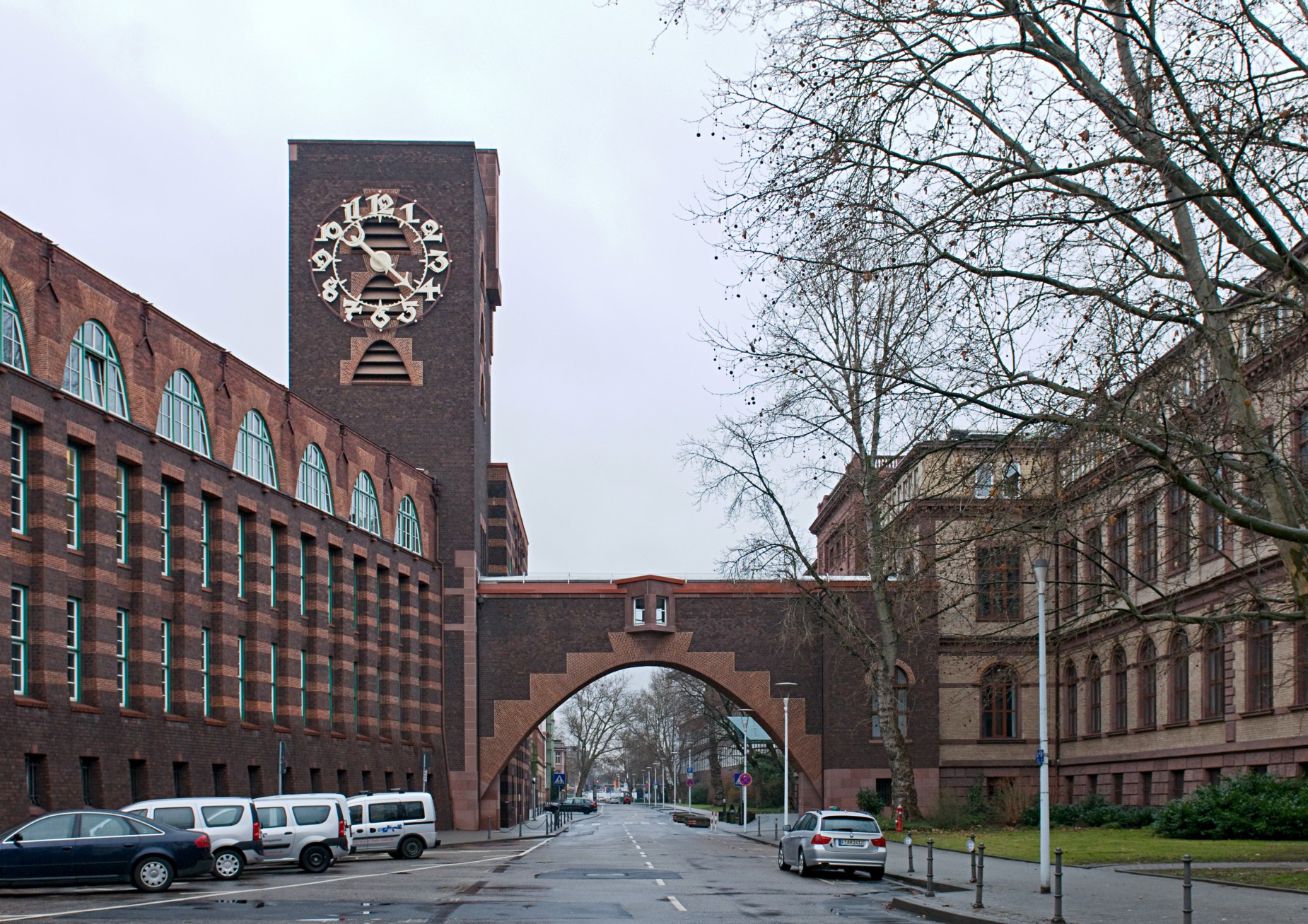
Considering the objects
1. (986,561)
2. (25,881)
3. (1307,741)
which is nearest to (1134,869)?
(986,561)

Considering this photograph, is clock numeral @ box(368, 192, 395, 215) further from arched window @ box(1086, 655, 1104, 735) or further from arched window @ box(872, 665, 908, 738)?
arched window @ box(1086, 655, 1104, 735)

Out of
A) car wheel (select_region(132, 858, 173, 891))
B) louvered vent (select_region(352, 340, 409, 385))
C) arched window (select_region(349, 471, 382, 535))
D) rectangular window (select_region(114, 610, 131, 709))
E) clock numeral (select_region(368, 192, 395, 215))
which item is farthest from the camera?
clock numeral (select_region(368, 192, 395, 215))

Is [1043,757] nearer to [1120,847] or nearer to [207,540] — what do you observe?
[1120,847]

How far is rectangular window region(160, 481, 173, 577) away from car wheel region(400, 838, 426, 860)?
9.49 m

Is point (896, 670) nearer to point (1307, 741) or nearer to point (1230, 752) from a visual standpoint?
point (1230, 752)

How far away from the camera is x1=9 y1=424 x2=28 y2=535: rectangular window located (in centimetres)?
3272

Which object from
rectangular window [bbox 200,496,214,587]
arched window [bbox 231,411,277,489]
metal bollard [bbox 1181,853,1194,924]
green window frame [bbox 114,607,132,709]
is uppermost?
arched window [bbox 231,411,277,489]

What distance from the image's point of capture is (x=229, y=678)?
141 ft

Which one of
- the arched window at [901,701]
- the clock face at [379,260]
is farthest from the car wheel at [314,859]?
the clock face at [379,260]

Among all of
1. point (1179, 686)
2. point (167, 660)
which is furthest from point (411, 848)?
point (1179, 686)

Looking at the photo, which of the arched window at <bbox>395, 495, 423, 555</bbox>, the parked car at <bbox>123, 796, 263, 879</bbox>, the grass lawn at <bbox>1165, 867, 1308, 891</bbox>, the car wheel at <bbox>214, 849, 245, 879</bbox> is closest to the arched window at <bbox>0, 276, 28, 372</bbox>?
the parked car at <bbox>123, 796, 263, 879</bbox>

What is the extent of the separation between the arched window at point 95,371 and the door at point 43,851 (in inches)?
500

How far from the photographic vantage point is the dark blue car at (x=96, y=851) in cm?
2450

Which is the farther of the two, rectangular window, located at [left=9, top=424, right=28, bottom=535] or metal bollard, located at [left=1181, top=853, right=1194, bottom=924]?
rectangular window, located at [left=9, top=424, right=28, bottom=535]
